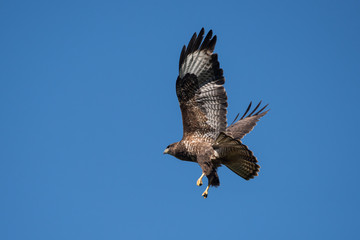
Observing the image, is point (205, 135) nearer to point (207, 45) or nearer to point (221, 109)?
point (221, 109)

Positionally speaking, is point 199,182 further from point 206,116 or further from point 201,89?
point 201,89

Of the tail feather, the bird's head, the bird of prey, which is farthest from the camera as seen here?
the bird's head

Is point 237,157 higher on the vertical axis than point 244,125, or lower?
lower

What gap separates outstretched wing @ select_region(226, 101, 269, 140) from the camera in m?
10.0

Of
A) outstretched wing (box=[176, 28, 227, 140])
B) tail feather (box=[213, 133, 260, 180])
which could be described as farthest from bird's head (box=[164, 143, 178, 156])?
tail feather (box=[213, 133, 260, 180])

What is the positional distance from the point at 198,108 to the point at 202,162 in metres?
1.07

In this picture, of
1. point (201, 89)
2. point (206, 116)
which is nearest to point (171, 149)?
point (206, 116)

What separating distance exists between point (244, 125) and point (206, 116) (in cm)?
163

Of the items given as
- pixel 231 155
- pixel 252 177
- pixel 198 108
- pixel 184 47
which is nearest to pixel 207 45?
pixel 184 47

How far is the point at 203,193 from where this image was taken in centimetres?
→ 852

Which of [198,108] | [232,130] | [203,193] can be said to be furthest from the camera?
[232,130]

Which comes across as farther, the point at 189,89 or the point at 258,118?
the point at 258,118

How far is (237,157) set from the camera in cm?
874

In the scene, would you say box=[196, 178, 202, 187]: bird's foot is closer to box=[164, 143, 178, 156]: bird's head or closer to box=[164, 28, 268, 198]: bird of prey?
box=[164, 28, 268, 198]: bird of prey
